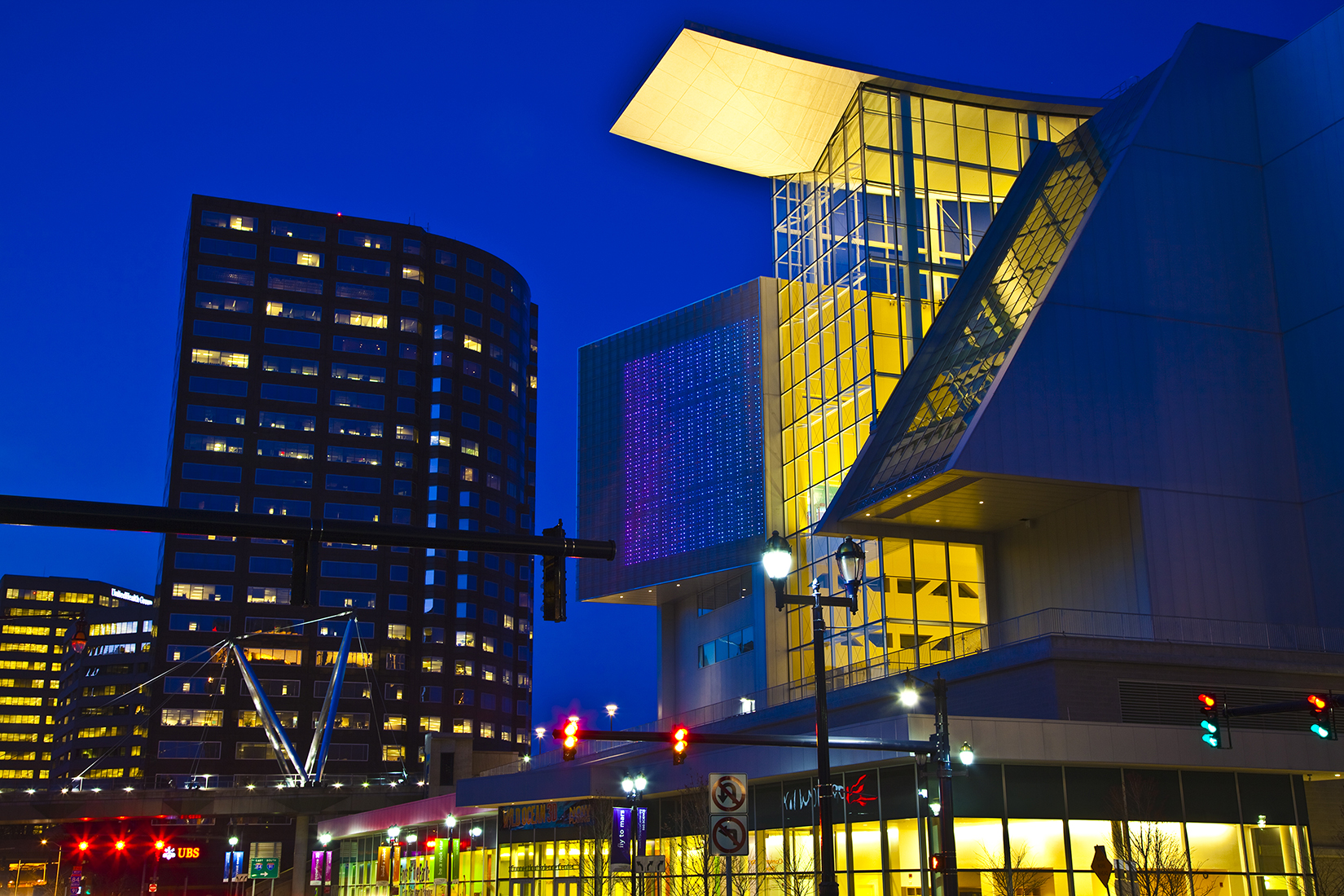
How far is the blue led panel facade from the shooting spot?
264 feet

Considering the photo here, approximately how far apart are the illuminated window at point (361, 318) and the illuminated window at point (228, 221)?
15924 mm

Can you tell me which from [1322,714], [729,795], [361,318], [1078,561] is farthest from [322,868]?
[1322,714]

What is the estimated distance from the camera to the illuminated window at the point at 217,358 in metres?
170

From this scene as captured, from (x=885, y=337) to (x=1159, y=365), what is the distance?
58.2 feet

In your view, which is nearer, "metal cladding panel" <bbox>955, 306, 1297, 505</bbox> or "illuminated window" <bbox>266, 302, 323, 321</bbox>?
"metal cladding panel" <bbox>955, 306, 1297, 505</bbox>

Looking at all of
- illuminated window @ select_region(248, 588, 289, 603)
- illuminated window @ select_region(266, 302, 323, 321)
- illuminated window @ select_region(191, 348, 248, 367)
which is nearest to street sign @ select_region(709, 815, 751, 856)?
illuminated window @ select_region(248, 588, 289, 603)

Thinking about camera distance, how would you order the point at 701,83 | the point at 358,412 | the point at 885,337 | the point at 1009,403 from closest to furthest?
1. the point at 1009,403
2. the point at 885,337
3. the point at 701,83
4. the point at 358,412

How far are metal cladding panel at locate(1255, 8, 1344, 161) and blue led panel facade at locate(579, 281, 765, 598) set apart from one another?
99.0ft

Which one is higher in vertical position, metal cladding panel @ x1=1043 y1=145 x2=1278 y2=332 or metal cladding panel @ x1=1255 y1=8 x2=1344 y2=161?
metal cladding panel @ x1=1255 y1=8 x2=1344 y2=161

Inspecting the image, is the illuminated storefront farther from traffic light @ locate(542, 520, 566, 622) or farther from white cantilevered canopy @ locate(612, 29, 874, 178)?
white cantilevered canopy @ locate(612, 29, 874, 178)

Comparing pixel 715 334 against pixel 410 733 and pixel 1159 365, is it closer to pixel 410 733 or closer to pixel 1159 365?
pixel 1159 365

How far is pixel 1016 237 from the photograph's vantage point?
212 feet

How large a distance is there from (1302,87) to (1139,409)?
59.5 feet

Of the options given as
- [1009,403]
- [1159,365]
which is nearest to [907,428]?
[1009,403]
